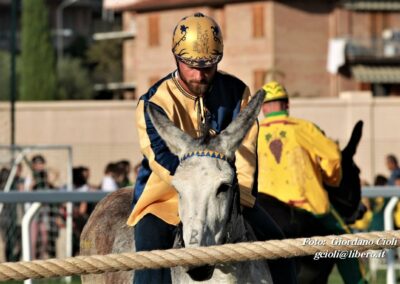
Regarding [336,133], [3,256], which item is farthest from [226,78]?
[336,133]

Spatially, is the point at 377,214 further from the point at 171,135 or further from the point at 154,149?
the point at 171,135

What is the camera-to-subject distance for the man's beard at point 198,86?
20.8 feet

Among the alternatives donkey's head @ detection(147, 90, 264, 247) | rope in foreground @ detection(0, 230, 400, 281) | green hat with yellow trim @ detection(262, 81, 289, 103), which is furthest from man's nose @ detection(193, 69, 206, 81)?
green hat with yellow trim @ detection(262, 81, 289, 103)

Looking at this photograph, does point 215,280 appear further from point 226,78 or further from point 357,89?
point 357,89

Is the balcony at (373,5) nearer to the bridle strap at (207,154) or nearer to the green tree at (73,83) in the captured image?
the green tree at (73,83)

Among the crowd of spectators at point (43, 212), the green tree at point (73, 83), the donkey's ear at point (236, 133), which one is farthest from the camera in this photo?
the green tree at point (73, 83)

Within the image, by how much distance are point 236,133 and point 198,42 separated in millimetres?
724

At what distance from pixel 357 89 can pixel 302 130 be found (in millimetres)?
55426

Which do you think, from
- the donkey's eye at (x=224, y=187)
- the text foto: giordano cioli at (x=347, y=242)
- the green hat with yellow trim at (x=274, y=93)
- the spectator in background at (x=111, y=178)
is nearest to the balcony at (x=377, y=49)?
the spectator in background at (x=111, y=178)

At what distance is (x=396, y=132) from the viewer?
133 ft

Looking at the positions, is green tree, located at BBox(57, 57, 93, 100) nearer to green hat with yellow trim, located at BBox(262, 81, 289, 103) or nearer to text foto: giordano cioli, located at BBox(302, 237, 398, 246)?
green hat with yellow trim, located at BBox(262, 81, 289, 103)

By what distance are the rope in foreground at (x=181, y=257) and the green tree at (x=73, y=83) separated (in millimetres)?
70438

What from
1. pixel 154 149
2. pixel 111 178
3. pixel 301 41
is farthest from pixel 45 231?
pixel 301 41

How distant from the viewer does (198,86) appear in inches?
250
